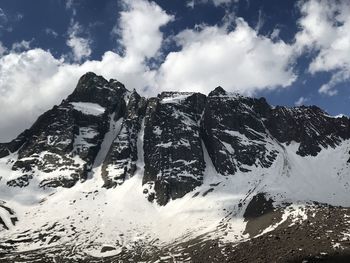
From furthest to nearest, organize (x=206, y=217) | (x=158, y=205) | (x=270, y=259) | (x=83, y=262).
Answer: (x=158, y=205) < (x=206, y=217) < (x=83, y=262) < (x=270, y=259)

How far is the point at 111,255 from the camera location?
466 ft

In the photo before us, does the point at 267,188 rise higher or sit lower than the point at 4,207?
lower

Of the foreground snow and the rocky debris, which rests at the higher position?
the foreground snow

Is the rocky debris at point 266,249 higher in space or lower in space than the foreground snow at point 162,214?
lower

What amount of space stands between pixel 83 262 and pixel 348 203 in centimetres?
9139

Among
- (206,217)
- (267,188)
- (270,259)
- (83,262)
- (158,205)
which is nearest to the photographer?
(270,259)

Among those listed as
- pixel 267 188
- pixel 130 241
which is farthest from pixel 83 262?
pixel 267 188

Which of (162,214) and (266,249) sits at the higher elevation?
(162,214)

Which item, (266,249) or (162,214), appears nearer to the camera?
(266,249)

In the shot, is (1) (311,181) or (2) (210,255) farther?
(1) (311,181)

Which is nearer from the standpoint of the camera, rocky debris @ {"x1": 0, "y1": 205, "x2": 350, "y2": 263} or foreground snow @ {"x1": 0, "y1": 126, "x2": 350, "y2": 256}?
rocky debris @ {"x1": 0, "y1": 205, "x2": 350, "y2": 263}

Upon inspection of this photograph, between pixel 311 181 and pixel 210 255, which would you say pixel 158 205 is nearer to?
pixel 311 181


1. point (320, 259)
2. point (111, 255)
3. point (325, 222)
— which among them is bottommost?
point (320, 259)

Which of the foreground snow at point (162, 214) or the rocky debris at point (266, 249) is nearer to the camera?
the rocky debris at point (266, 249)
